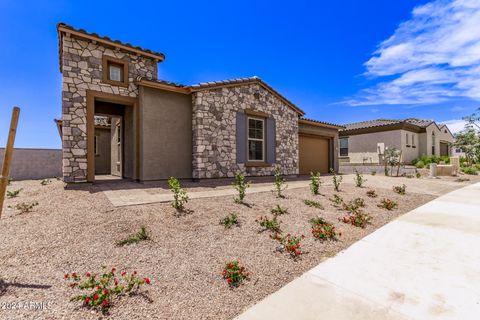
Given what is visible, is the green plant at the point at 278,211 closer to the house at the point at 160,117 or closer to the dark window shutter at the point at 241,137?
the house at the point at 160,117


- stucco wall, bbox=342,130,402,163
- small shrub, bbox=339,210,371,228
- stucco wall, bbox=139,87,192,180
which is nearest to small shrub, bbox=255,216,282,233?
small shrub, bbox=339,210,371,228

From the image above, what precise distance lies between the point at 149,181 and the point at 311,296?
788 centimetres

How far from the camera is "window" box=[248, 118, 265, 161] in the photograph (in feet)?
37.9

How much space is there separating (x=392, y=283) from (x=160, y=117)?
352 inches

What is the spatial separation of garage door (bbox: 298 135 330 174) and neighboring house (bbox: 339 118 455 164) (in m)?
8.69

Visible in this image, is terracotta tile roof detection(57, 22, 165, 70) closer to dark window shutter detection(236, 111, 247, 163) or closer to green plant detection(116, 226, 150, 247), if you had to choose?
dark window shutter detection(236, 111, 247, 163)

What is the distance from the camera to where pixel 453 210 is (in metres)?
6.77

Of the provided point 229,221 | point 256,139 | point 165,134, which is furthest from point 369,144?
point 229,221

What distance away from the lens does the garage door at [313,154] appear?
48.7 ft

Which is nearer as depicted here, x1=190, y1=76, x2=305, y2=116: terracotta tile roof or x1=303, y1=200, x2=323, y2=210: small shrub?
x1=303, y1=200, x2=323, y2=210: small shrub

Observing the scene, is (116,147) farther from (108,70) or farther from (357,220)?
(357,220)

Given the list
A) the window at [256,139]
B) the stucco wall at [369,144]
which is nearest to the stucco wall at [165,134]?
the window at [256,139]

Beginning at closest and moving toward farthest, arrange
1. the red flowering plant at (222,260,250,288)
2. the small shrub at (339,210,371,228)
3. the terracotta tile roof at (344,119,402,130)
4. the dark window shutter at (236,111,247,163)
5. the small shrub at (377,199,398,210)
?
the red flowering plant at (222,260,250,288)
the small shrub at (339,210,371,228)
the small shrub at (377,199,398,210)
the dark window shutter at (236,111,247,163)
the terracotta tile roof at (344,119,402,130)

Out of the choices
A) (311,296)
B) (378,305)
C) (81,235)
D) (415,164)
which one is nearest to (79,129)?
(81,235)
